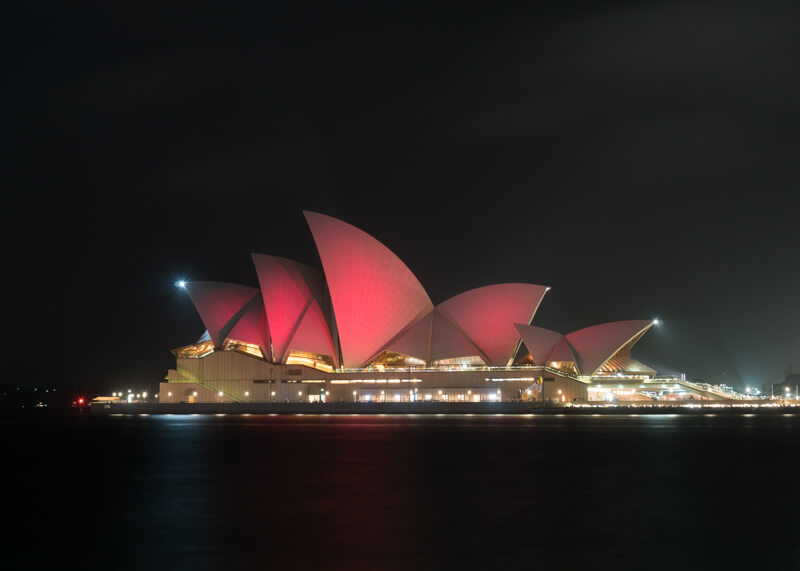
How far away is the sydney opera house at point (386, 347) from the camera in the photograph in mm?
71500

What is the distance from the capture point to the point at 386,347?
73.8 meters

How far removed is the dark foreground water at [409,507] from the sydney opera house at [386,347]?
133ft

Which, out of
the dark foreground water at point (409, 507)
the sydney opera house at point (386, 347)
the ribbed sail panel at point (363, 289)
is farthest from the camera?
the sydney opera house at point (386, 347)

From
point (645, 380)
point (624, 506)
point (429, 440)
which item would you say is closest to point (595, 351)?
point (645, 380)

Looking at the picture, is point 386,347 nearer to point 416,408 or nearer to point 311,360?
A: point 416,408

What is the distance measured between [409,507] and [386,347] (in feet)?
188

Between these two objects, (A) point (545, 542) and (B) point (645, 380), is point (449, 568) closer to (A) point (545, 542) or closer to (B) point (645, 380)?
(A) point (545, 542)

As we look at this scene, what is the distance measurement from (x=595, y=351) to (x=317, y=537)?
6182 cm

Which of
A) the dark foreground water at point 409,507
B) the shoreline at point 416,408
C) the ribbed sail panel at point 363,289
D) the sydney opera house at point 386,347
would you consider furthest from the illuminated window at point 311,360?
the dark foreground water at point 409,507

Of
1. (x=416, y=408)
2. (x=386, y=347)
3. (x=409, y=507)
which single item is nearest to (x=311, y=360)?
(x=386, y=347)

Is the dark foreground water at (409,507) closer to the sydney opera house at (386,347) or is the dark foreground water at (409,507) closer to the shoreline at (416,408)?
the shoreline at (416,408)

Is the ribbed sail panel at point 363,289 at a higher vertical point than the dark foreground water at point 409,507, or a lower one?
higher

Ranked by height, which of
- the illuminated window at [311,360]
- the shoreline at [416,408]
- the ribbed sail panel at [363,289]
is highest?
the ribbed sail panel at [363,289]

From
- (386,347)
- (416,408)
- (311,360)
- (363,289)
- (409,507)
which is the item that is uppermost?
(363,289)
